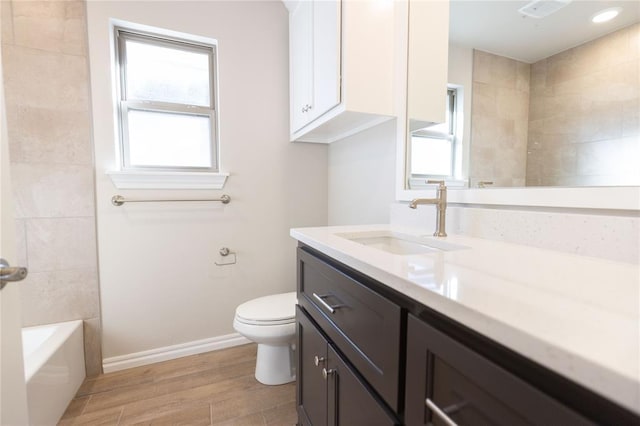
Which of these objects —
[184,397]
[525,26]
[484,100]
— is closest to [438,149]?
[484,100]

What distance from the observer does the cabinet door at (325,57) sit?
1.35 meters

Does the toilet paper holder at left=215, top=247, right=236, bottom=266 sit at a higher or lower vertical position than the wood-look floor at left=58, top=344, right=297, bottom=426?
higher

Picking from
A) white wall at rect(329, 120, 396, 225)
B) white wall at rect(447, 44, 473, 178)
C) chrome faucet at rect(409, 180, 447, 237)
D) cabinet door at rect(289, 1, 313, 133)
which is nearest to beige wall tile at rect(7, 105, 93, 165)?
Result: cabinet door at rect(289, 1, 313, 133)

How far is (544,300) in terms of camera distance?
0.44 m

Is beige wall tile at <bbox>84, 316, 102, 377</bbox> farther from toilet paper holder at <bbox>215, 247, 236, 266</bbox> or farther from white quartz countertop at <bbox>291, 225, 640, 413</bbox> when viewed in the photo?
white quartz countertop at <bbox>291, 225, 640, 413</bbox>

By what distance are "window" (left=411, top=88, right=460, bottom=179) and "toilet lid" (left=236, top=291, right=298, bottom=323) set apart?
3.28ft

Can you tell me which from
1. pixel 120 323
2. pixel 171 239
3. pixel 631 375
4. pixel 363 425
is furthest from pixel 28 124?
pixel 631 375

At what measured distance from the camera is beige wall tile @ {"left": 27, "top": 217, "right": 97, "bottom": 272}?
1594 millimetres

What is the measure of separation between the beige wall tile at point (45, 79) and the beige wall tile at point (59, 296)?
3.10ft

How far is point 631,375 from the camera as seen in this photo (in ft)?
0.85

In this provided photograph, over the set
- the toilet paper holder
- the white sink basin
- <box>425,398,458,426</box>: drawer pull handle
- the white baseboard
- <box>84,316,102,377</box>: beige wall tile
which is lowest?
the white baseboard

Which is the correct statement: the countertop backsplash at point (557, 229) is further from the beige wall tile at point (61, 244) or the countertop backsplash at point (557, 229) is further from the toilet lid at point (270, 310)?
the beige wall tile at point (61, 244)

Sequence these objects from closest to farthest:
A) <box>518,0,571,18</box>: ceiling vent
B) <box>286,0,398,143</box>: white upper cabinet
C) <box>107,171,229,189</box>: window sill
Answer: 1. <box>518,0,571,18</box>: ceiling vent
2. <box>286,0,398,143</box>: white upper cabinet
3. <box>107,171,229,189</box>: window sill

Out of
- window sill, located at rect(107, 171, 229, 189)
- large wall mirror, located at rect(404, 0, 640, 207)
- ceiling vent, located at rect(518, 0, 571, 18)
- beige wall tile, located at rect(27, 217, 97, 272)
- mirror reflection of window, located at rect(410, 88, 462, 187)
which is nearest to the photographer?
large wall mirror, located at rect(404, 0, 640, 207)
